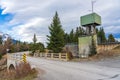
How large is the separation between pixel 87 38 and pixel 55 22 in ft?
29.3

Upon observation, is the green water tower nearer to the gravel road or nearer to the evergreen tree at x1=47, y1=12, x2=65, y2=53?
the evergreen tree at x1=47, y1=12, x2=65, y2=53

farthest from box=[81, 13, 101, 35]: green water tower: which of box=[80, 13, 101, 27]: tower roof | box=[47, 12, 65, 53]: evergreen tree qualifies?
box=[47, 12, 65, 53]: evergreen tree

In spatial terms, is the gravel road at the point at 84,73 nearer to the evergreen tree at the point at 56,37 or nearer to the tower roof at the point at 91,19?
the tower roof at the point at 91,19

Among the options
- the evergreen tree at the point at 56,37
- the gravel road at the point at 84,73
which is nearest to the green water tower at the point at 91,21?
the evergreen tree at the point at 56,37

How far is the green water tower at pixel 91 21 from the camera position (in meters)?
27.4

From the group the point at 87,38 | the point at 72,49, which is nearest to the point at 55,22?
the point at 72,49

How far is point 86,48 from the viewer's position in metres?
26.8

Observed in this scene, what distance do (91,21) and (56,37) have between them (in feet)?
26.0

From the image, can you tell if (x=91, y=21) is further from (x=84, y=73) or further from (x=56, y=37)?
(x=84, y=73)

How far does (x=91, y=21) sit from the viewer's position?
1082 inches

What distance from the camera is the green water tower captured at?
27.4m

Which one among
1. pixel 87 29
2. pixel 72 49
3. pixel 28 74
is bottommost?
pixel 28 74

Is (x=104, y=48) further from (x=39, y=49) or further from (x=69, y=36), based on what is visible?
(x=69, y=36)

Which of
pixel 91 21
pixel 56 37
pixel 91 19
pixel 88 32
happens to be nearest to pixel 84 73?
pixel 91 21
